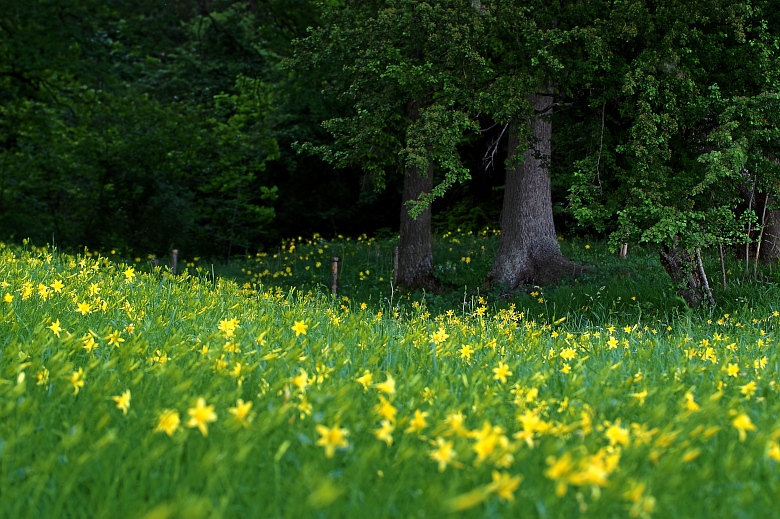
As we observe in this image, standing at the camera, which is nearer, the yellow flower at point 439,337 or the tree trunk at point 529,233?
the yellow flower at point 439,337

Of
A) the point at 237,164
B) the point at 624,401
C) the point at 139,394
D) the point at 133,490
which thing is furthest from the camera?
the point at 237,164

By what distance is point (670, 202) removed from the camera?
9.12m

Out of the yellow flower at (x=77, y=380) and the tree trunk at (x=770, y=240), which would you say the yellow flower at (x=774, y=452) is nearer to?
the yellow flower at (x=77, y=380)

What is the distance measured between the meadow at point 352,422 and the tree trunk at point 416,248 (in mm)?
9107

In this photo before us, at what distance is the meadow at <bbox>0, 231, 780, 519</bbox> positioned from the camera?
2.11m

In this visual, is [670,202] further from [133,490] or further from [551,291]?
[133,490]

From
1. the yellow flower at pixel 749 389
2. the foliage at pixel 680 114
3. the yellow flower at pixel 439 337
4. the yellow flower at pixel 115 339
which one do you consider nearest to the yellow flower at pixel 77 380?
the yellow flower at pixel 115 339

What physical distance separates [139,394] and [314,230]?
2149 cm

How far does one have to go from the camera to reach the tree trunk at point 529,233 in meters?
13.0

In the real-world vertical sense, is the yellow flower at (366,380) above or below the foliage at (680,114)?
below

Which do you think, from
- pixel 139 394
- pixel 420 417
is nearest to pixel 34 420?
pixel 139 394

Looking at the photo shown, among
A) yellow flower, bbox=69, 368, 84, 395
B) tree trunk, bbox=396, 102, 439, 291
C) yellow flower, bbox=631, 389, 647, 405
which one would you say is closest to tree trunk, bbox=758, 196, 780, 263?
tree trunk, bbox=396, 102, 439, 291

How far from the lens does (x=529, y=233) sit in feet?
43.0

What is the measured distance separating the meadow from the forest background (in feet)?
14.3
